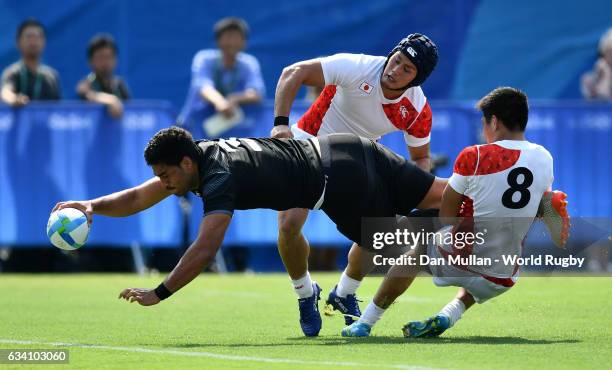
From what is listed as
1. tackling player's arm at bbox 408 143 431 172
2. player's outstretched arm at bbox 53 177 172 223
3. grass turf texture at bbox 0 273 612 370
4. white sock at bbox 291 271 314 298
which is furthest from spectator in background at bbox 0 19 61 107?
white sock at bbox 291 271 314 298

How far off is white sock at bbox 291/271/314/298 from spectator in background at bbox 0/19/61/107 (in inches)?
294

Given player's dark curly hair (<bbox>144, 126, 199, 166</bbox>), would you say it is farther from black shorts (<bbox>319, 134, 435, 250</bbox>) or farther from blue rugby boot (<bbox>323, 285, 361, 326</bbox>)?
blue rugby boot (<bbox>323, 285, 361, 326</bbox>)

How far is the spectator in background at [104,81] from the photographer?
1605 centimetres

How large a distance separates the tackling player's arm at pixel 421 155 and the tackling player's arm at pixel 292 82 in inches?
37.2

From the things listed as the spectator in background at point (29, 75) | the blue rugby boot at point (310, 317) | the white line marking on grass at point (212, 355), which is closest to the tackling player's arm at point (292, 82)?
the blue rugby boot at point (310, 317)

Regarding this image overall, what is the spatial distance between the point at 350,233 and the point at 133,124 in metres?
7.46

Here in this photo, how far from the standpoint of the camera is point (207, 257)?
328 inches

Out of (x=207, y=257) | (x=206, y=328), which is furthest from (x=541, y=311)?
(x=207, y=257)

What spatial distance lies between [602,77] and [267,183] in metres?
9.49

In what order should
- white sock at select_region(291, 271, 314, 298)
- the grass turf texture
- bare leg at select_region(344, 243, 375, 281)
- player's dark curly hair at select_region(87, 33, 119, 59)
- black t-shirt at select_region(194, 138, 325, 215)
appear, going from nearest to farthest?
the grass turf texture
black t-shirt at select_region(194, 138, 325, 215)
white sock at select_region(291, 271, 314, 298)
bare leg at select_region(344, 243, 375, 281)
player's dark curly hair at select_region(87, 33, 119, 59)

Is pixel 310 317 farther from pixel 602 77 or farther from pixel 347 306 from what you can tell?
pixel 602 77

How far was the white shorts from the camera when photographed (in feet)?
29.3

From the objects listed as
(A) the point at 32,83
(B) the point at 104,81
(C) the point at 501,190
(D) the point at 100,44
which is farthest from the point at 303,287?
(A) the point at 32,83

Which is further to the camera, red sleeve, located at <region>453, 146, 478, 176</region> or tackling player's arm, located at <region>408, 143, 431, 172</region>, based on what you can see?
tackling player's arm, located at <region>408, 143, 431, 172</region>
